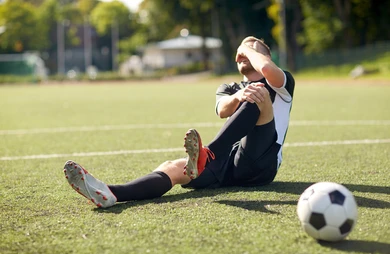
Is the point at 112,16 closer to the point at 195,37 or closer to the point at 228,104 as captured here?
the point at 195,37

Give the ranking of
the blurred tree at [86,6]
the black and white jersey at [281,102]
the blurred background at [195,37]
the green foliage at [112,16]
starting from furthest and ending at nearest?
the blurred tree at [86,6] < the green foliage at [112,16] < the blurred background at [195,37] < the black and white jersey at [281,102]

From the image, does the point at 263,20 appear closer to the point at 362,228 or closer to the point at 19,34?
the point at 19,34

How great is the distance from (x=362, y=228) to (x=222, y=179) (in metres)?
1.44

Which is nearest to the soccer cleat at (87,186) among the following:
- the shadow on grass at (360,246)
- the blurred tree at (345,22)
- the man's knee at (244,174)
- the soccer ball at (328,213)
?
the man's knee at (244,174)

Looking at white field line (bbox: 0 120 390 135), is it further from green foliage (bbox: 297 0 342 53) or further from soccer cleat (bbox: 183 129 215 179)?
green foliage (bbox: 297 0 342 53)

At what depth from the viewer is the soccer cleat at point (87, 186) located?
4.02 m

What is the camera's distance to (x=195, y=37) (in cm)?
8056

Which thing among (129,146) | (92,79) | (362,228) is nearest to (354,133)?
(129,146)

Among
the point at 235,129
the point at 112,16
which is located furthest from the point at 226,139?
the point at 112,16

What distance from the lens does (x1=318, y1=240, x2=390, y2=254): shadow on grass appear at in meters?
3.14

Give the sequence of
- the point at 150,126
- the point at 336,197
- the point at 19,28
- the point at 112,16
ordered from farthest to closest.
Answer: the point at 112,16
the point at 19,28
the point at 150,126
the point at 336,197

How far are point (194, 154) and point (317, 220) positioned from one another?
119 cm

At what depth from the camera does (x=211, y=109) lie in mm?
14344

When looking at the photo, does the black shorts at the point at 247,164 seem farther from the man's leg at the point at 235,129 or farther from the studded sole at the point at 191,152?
the studded sole at the point at 191,152
